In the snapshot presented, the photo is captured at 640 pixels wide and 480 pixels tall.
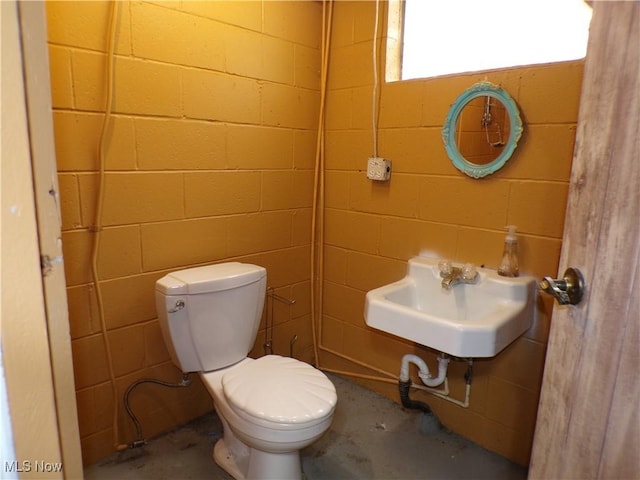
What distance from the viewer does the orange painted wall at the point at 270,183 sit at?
147cm

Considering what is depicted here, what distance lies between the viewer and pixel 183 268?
1.77 meters

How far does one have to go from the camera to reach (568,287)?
2.48ft

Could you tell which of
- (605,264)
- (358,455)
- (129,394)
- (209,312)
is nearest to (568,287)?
(605,264)

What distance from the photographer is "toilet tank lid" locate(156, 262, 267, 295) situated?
1.52 meters

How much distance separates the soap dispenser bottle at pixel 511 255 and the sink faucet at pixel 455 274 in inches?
4.5

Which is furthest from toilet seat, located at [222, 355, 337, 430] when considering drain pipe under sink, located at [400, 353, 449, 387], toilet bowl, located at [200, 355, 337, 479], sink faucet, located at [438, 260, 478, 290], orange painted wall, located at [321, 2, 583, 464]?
orange painted wall, located at [321, 2, 583, 464]

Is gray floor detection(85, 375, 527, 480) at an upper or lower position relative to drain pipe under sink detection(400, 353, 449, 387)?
lower

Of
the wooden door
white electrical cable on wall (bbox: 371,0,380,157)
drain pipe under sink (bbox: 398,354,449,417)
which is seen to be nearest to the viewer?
the wooden door

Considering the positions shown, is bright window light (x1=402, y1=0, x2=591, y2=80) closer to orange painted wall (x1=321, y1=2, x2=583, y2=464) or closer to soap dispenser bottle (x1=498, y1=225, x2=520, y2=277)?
orange painted wall (x1=321, y1=2, x2=583, y2=464)

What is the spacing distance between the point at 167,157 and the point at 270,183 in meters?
0.52

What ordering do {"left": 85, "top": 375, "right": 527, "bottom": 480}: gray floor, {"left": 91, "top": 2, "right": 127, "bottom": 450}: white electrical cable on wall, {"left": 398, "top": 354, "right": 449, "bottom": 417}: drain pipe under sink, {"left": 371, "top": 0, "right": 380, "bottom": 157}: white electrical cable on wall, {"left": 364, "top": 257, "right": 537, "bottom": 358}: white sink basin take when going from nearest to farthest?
{"left": 364, "top": 257, "right": 537, "bottom": 358}: white sink basin
{"left": 91, "top": 2, "right": 127, "bottom": 450}: white electrical cable on wall
{"left": 85, "top": 375, "right": 527, "bottom": 480}: gray floor
{"left": 398, "top": 354, "right": 449, "bottom": 417}: drain pipe under sink
{"left": 371, "top": 0, "right": 380, "bottom": 157}: white electrical cable on wall

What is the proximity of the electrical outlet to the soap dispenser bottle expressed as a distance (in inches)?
23.5

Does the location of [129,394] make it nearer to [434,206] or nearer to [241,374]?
[241,374]

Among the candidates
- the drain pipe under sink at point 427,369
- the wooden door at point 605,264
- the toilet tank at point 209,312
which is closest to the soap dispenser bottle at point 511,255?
the drain pipe under sink at point 427,369
